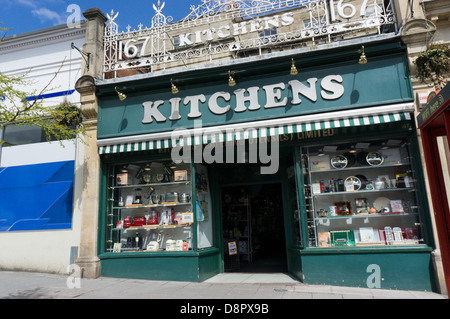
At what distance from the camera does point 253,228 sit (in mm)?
11586

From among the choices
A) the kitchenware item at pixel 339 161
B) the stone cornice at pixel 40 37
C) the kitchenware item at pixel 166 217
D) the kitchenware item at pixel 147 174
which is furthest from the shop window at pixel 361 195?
the stone cornice at pixel 40 37

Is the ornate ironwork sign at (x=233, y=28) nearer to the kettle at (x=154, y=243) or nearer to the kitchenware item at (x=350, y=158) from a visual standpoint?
the kitchenware item at (x=350, y=158)

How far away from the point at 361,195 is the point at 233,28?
209 inches

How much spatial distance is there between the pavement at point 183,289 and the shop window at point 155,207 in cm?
102

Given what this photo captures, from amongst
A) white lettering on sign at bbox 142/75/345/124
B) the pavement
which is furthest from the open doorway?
white lettering on sign at bbox 142/75/345/124

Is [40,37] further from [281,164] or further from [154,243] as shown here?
[281,164]

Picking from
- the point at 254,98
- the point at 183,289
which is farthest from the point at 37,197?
the point at 254,98

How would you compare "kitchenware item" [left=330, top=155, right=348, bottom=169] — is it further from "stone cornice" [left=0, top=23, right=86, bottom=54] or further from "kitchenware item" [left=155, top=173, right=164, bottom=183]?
"stone cornice" [left=0, top=23, right=86, bottom=54]

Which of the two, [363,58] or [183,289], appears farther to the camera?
[363,58]

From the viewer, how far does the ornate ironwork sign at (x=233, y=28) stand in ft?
26.3

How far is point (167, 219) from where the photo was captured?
28.4 ft

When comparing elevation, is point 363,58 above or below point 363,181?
above

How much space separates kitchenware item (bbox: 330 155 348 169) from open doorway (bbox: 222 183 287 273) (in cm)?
327
